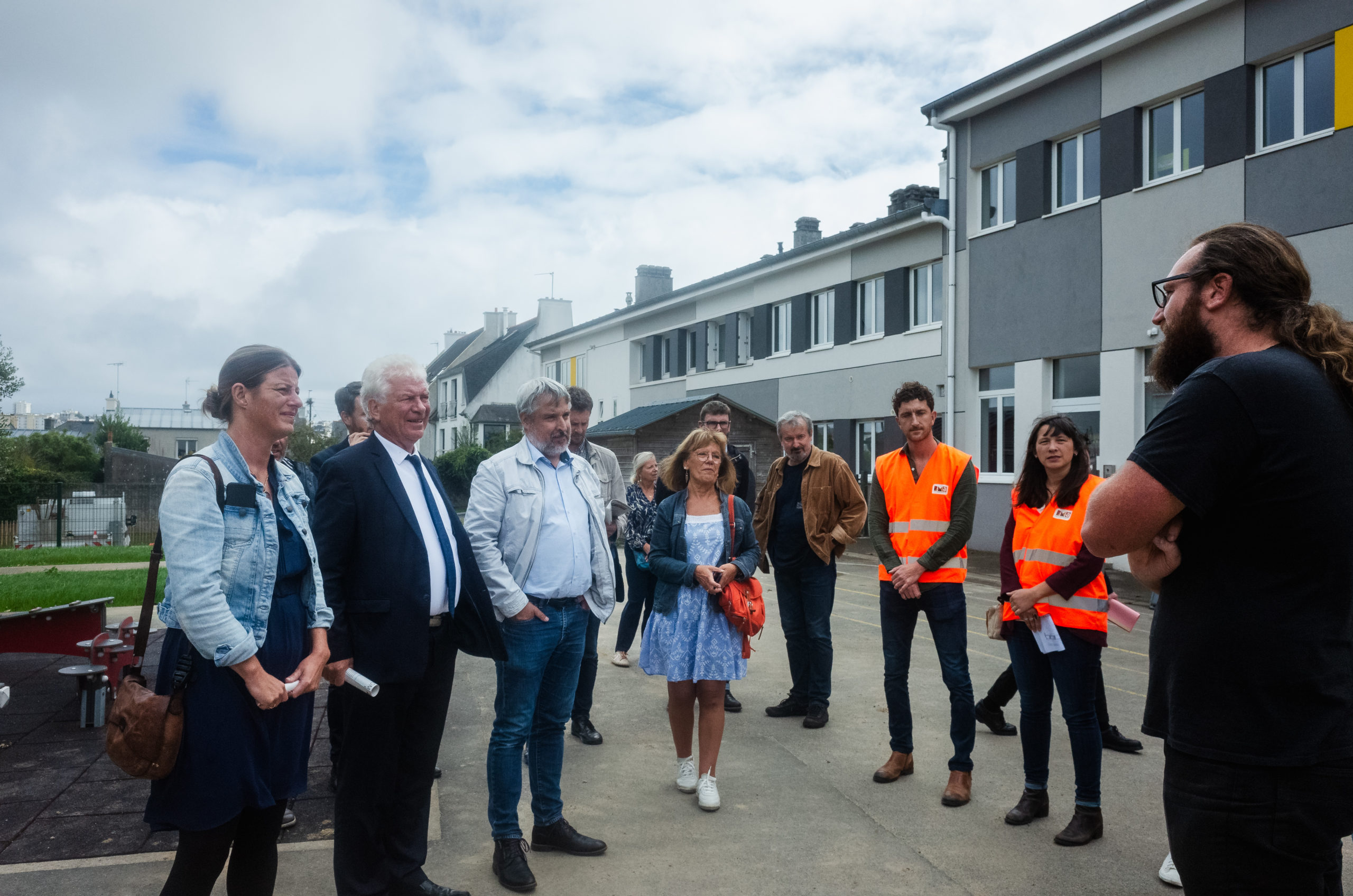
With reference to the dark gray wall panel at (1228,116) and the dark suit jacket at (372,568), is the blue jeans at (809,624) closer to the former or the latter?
the dark suit jacket at (372,568)

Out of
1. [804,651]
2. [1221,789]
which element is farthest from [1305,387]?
[804,651]

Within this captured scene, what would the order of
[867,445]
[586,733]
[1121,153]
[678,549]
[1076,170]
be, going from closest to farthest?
[678,549] < [586,733] < [1121,153] < [1076,170] < [867,445]

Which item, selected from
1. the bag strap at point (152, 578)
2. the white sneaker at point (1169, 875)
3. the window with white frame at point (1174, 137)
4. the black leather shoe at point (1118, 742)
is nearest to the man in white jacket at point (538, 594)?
the bag strap at point (152, 578)

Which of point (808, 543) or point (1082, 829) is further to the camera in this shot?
point (808, 543)

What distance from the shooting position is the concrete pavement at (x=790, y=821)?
3.76 metres

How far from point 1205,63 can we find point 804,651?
12240 millimetres

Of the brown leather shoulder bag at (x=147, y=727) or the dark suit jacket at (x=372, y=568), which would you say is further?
the dark suit jacket at (x=372, y=568)

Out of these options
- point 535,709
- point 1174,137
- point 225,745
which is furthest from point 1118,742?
point 1174,137

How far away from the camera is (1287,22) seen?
12688 mm

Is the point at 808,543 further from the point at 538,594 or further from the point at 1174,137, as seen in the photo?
the point at 1174,137

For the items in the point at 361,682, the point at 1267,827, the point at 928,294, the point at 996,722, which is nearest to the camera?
the point at 1267,827

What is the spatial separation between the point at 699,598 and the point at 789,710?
194 cm

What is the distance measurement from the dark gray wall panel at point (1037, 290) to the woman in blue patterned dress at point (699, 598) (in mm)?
12474

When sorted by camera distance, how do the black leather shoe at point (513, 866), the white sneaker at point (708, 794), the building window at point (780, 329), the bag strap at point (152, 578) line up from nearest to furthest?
1. the bag strap at point (152, 578)
2. the black leather shoe at point (513, 866)
3. the white sneaker at point (708, 794)
4. the building window at point (780, 329)
